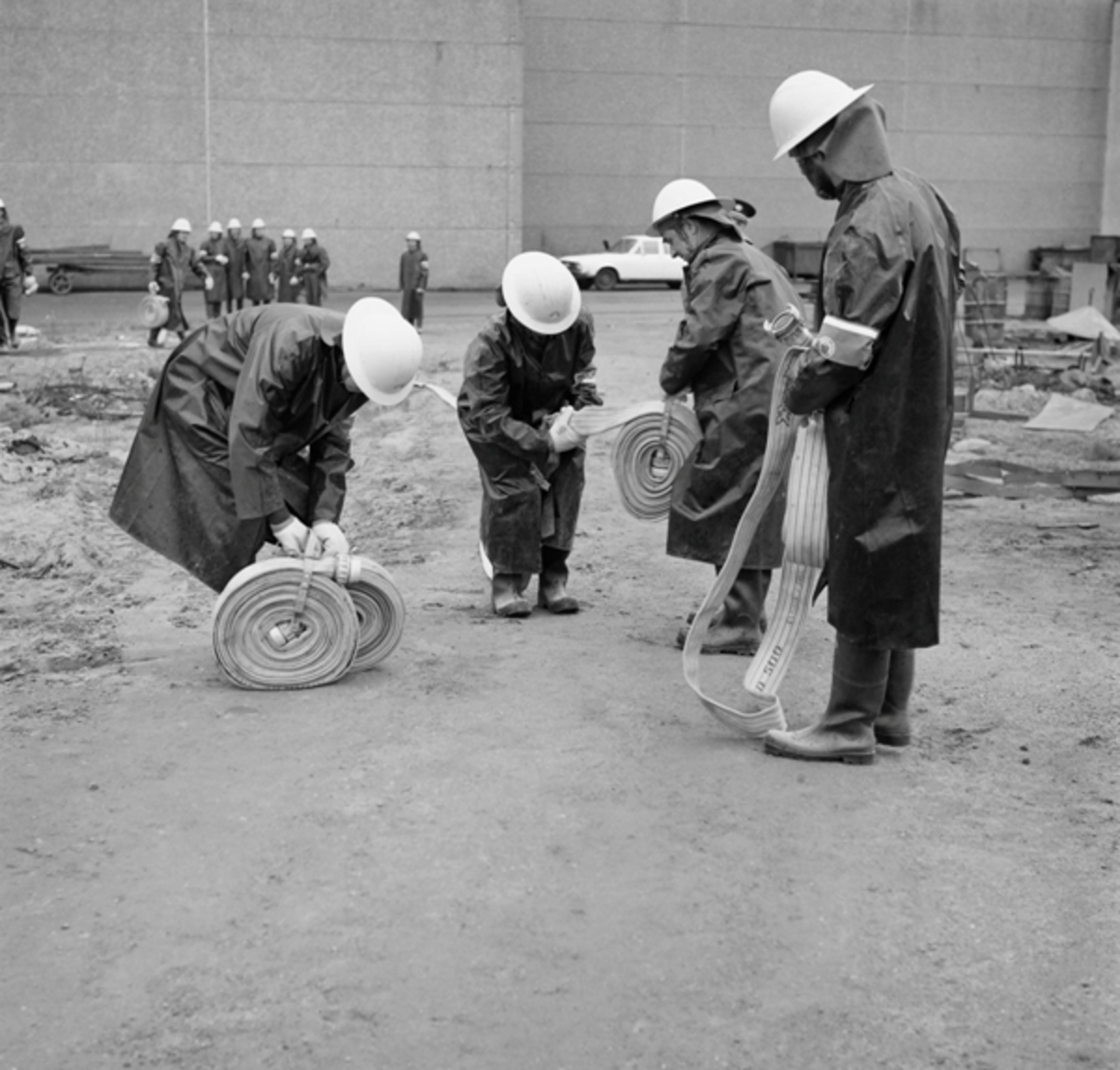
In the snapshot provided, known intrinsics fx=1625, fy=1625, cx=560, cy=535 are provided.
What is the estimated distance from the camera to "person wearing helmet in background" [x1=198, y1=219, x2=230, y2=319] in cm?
2433

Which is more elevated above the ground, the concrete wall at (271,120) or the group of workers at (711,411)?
the concrete wall at (271,120)

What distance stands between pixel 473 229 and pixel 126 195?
700 centimetres

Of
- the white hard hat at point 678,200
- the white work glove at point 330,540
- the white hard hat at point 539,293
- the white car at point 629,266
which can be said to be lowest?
the white work glove at point 330,540

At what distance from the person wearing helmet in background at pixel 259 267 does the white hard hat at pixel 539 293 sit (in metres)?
19.1

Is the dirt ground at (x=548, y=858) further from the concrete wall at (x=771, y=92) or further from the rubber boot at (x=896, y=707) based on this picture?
the concrete wall at (x=771, y=92)

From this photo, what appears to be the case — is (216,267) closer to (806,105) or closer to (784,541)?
(784,541)

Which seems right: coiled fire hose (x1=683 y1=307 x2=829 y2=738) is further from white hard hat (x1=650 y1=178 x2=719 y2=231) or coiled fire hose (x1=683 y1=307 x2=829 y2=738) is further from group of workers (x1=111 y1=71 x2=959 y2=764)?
white hard hat (x1=650 y1=178 x2=719 y2=231)

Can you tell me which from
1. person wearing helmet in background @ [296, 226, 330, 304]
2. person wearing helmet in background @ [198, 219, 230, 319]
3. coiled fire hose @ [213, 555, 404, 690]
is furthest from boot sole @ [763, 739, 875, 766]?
person wearing helmet in background @ [296, 226, 330, 304]

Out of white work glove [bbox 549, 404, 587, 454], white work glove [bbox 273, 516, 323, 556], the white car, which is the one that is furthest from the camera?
the white car

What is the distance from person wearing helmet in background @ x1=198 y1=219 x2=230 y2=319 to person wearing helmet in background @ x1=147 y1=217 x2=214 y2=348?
4.02 ft

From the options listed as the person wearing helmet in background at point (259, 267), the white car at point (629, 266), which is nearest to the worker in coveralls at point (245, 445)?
the person wearing helmet in background at point (259, 267)

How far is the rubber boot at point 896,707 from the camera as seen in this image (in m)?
5.21

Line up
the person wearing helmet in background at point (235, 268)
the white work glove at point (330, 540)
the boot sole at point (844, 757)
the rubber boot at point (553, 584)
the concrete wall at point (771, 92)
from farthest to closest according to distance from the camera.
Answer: the concrete wall at point (771, 92) < the person wearing helmet in background at point (235, 268) < the rubber boot at point (553, 584) < the white work glove at point (330, 540) < the boot sole at point (844, 757)

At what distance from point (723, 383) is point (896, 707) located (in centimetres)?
179
